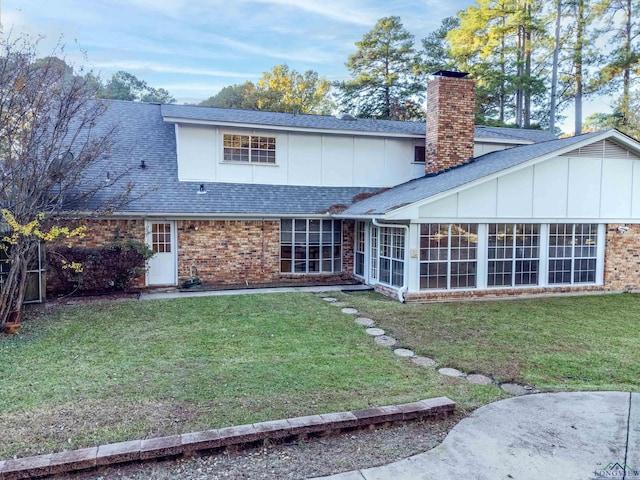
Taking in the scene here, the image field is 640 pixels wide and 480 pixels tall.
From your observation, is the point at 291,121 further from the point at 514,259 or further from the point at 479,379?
the point at 479,379

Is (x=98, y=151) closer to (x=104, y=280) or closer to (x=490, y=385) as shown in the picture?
(x=104, y=280)

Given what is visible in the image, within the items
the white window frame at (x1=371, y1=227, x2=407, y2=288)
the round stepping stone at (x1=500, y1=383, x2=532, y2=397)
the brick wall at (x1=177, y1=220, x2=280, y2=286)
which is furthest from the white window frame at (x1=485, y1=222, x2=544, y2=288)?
the brick wall at (x1=177, y1=220, x2=280, y2=286)

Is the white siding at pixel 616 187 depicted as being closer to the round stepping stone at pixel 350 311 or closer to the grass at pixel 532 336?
the grass at pixel 532 336

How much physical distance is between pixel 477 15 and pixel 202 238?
78.2 feet

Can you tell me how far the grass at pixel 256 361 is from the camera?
417cm

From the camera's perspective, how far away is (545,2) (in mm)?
25641

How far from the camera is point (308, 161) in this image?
13359mm

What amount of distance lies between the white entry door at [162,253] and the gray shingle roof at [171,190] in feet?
2.29

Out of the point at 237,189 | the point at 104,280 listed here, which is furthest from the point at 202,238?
the point at 104,280

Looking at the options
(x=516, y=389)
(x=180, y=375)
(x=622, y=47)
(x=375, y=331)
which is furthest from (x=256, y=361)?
(x=622, y=47)

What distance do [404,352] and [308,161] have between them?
8.27m

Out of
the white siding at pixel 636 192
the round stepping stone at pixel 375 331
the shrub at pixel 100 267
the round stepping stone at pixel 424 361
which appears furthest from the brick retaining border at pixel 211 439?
the white siding at pixel 636 192

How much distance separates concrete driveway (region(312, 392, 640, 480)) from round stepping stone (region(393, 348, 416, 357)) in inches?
70.6

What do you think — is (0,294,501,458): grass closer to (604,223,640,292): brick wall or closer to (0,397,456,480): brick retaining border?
(0,397,456,480): brick retaining border
